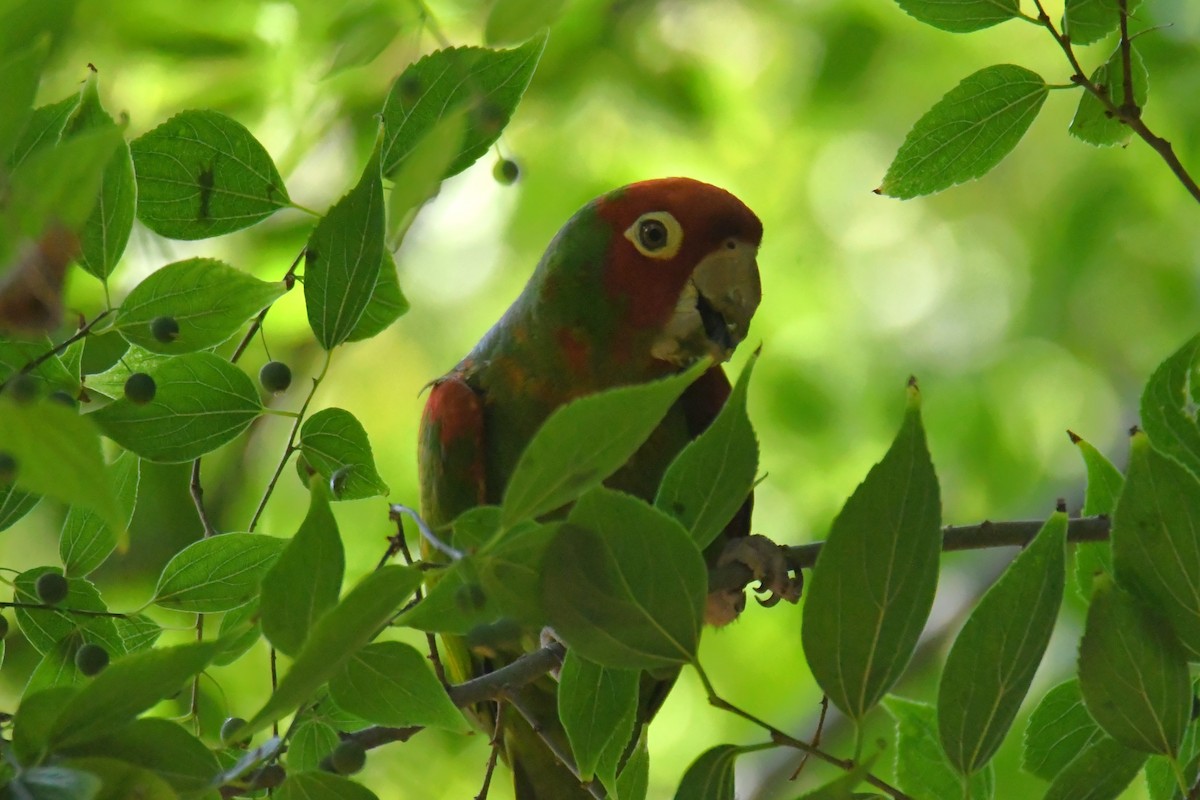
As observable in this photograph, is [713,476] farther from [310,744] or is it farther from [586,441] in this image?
[310,744]

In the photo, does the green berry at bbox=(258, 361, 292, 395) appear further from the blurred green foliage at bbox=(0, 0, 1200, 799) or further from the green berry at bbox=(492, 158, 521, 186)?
the blurred green foliage at bbox=(0, 0, 1200, 799)

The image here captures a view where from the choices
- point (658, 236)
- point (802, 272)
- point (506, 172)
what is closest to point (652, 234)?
point (658, 236)

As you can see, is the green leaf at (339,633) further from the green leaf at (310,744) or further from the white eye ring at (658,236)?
the white eye ring at (658,236)

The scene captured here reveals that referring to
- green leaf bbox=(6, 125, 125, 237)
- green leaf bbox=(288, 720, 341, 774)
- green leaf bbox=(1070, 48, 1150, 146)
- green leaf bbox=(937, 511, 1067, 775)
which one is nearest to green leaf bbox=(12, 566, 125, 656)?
green leaf bbox=(288, 720, 341, 774)

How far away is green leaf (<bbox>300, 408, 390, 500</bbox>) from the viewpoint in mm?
877

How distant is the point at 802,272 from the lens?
3098mm

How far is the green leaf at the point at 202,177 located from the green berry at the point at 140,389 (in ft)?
0.49

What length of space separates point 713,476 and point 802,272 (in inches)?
100.0

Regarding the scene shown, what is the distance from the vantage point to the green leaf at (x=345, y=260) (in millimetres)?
719

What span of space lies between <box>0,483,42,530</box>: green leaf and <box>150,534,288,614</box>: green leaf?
0.34 feet

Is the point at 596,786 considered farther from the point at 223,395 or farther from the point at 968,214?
the point at 968,214

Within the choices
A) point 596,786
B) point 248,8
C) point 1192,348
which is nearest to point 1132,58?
point 1192,348

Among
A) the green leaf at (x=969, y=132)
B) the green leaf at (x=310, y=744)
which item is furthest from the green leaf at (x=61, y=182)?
the green leaf at (x=969, y=132)

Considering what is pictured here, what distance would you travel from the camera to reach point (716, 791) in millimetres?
622
